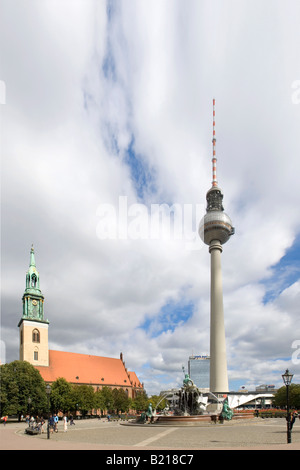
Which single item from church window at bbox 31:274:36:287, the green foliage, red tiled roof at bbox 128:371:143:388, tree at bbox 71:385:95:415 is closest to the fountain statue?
the green foliage

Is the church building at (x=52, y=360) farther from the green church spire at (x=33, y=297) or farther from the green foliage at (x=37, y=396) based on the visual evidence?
the green foliage at (x=37, y=396)

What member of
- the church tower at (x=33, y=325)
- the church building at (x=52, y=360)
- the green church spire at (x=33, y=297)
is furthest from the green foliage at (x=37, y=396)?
the green church spire at (x=33, y=297)

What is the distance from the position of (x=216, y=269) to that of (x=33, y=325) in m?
49.1

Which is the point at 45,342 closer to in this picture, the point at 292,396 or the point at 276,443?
the point at 292,396

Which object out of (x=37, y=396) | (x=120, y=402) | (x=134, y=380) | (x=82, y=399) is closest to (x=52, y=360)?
(x=120, y=402)

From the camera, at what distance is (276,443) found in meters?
20.2

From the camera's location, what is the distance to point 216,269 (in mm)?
95812

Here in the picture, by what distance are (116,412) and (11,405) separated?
40540 millimetres

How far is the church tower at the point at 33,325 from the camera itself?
310 ft

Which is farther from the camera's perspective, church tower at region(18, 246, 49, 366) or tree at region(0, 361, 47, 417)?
church tower at region(18, 246, 49, 366)

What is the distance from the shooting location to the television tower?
3420 inches

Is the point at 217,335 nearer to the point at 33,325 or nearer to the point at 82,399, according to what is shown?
the point at 82,399

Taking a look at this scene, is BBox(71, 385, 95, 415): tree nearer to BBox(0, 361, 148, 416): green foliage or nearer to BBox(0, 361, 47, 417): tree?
BBox(0, 361, 148, 416): green foliage
